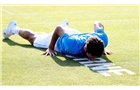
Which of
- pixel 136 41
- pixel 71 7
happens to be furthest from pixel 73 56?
pixel 71 7

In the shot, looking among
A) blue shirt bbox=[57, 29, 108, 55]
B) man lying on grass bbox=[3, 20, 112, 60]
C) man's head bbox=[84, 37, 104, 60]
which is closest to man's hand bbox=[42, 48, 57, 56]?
man lying on grass bbox=[3, 20, 112, 60]

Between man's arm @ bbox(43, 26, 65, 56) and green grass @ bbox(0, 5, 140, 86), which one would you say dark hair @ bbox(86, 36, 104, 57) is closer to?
green grass @ bbox(0, 5, 140, 86)

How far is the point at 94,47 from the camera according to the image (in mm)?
5301

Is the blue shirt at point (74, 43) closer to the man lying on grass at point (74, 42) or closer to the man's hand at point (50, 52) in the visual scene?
the man lying on grass at point (74, 42)

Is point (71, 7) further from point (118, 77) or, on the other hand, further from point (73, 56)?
point (118, 77)

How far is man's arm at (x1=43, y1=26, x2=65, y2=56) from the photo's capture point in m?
5.97

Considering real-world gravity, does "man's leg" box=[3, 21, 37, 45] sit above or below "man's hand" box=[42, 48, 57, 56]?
above

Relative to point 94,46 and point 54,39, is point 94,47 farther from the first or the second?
point 54,39

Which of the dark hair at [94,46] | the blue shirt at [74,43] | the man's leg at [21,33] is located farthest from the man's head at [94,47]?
the man's leg at [21,33]

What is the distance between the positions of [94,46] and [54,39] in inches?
39.6

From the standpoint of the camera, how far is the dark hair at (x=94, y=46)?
5.31m

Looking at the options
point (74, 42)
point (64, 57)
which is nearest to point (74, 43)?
point (74, 42)

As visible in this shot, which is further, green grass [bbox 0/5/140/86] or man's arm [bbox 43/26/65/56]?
man's arm [bbox 43/26/65/56]

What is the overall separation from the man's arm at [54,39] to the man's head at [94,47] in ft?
2.40
